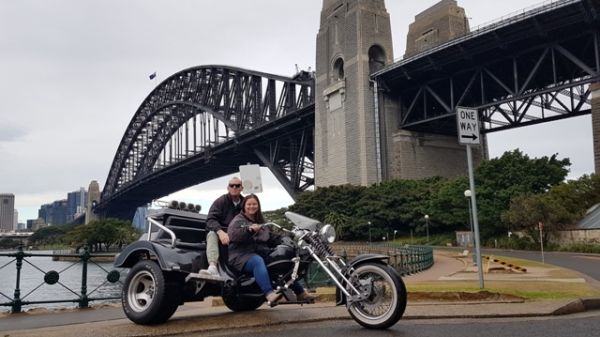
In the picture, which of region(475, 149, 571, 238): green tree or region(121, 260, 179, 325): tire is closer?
region(121, 260, 179, 325): tire

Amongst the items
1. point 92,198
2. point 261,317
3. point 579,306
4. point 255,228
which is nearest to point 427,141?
point 579,306

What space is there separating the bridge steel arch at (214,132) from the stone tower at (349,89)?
6584 millimetres

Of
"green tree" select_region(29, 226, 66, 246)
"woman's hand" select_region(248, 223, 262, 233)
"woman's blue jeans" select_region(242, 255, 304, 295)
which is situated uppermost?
"green tree" select_region(29, 226, 66, 246)

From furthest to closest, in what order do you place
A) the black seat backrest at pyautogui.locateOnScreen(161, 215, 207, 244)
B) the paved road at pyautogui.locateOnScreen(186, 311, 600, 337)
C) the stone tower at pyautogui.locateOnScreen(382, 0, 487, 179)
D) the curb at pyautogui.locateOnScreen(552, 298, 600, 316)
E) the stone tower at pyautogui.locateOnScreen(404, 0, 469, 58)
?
the stone tower at pyautogui.locateOnScreen(404, 0, 469, 58) → the stone tower at pyautogui.locateOnScreen(382, 0, 487, 179) → the curb at pyautogui.locateOnScreen(552, 298, 600, 316) → the black seat backrest at pyautogui.locateOnScreen(161, 215, 207, 244) → the paved road at pyautogui.locateOnScreen(186, 311, 600, 337)

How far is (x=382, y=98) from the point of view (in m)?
54.8

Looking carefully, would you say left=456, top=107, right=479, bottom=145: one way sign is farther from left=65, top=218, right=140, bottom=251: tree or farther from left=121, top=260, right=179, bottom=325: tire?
left=65, top=218, right=140, bottom=251: tree

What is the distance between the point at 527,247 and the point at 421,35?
35.6 m

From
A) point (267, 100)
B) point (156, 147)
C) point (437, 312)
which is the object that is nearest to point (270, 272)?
point (437, 312)

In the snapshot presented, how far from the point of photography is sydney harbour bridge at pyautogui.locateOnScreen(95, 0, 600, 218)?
137ft

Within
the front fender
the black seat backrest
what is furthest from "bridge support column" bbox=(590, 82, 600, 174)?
the black seat backrest

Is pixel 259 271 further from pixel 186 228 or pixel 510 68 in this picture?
pixel 510 68

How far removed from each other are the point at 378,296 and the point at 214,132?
80.2m

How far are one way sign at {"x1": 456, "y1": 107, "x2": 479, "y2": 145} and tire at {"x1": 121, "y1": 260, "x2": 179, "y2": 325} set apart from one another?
217 inches

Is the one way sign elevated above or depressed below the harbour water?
above
